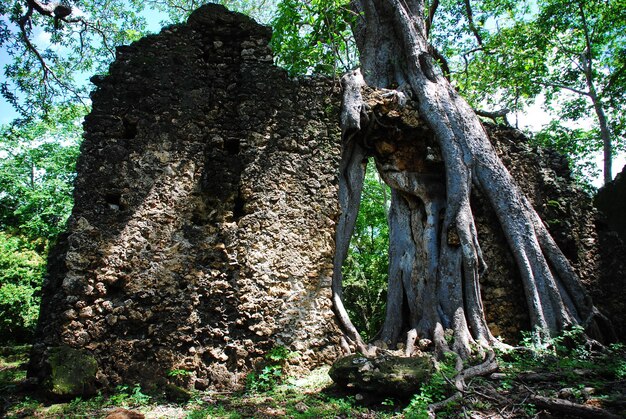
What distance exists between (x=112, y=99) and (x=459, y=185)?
158 inches

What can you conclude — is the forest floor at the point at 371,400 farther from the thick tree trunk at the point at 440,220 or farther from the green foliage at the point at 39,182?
the green foliage at the point at 39,182

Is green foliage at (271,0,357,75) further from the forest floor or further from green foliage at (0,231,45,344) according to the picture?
green foliage at (0,231,45,344)

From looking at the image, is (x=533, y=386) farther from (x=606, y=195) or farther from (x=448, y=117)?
(x=606, y=195)

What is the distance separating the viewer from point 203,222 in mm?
3947

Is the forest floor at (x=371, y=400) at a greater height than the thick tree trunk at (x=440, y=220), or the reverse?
the thick tree trunk at (x=440, y=220)

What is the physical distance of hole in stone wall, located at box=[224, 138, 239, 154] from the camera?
4.25 m

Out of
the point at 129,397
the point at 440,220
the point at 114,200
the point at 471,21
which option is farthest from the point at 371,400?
the point at 471,21

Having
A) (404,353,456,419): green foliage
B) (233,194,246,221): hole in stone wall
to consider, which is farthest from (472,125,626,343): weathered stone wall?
(233,194,246,221): hole in stone wall

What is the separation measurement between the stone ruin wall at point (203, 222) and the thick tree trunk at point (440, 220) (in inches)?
13.7

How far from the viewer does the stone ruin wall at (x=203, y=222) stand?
3438 millimetres

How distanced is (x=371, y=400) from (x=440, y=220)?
8.90 feet

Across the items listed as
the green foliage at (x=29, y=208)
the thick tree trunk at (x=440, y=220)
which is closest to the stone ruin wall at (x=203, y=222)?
the thick tree trunk at (x=440, y=220)

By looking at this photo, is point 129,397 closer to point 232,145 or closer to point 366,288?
point 232,145

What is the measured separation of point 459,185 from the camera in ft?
16.1
